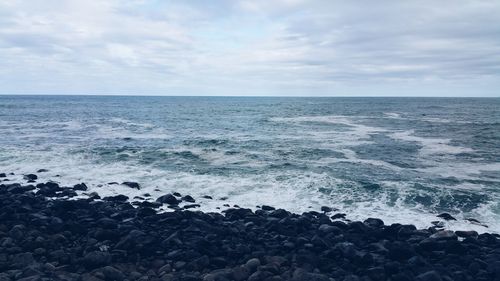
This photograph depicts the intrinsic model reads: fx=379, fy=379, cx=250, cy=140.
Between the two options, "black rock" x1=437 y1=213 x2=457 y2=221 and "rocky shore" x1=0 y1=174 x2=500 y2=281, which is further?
"black rock" x1=437 y1=213 x2=457 y2=221

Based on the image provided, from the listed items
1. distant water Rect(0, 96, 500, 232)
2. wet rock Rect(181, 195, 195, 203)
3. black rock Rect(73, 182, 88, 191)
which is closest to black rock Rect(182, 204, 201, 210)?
wet rock Rect(181, 195, 195, 203)

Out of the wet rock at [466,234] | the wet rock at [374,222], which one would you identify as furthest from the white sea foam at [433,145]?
the wet rock at [374,222]

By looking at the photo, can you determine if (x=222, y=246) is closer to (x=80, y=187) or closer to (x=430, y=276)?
(x=430, y=276)

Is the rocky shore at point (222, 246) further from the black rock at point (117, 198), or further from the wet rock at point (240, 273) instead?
the black rock at point (117, 198)

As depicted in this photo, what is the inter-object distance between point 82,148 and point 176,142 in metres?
7.75

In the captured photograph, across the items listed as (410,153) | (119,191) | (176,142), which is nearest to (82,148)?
(176,142)

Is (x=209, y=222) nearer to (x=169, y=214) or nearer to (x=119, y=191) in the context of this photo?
(x=169, y=214)

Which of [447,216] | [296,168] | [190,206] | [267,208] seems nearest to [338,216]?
[267,208]

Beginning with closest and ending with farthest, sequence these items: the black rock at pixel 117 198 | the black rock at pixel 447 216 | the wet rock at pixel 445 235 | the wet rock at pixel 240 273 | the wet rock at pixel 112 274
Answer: the wet rock at pixel 112 274, the wet rock at pixel 240 273, the wet rock at pixel 445 235, the black rock at pixel 447 216, the black rock at pixel 117 198

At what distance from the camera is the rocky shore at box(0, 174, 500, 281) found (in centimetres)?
A: 995

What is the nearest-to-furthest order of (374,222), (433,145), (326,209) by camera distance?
(374,222) < (326,209) < (433,145)

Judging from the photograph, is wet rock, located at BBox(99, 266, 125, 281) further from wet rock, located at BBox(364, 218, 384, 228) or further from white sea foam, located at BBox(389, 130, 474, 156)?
white sea foam, located at BBox(389, 130, 474, 156)

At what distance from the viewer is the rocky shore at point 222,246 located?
9.95m

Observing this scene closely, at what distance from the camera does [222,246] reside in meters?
11.6
